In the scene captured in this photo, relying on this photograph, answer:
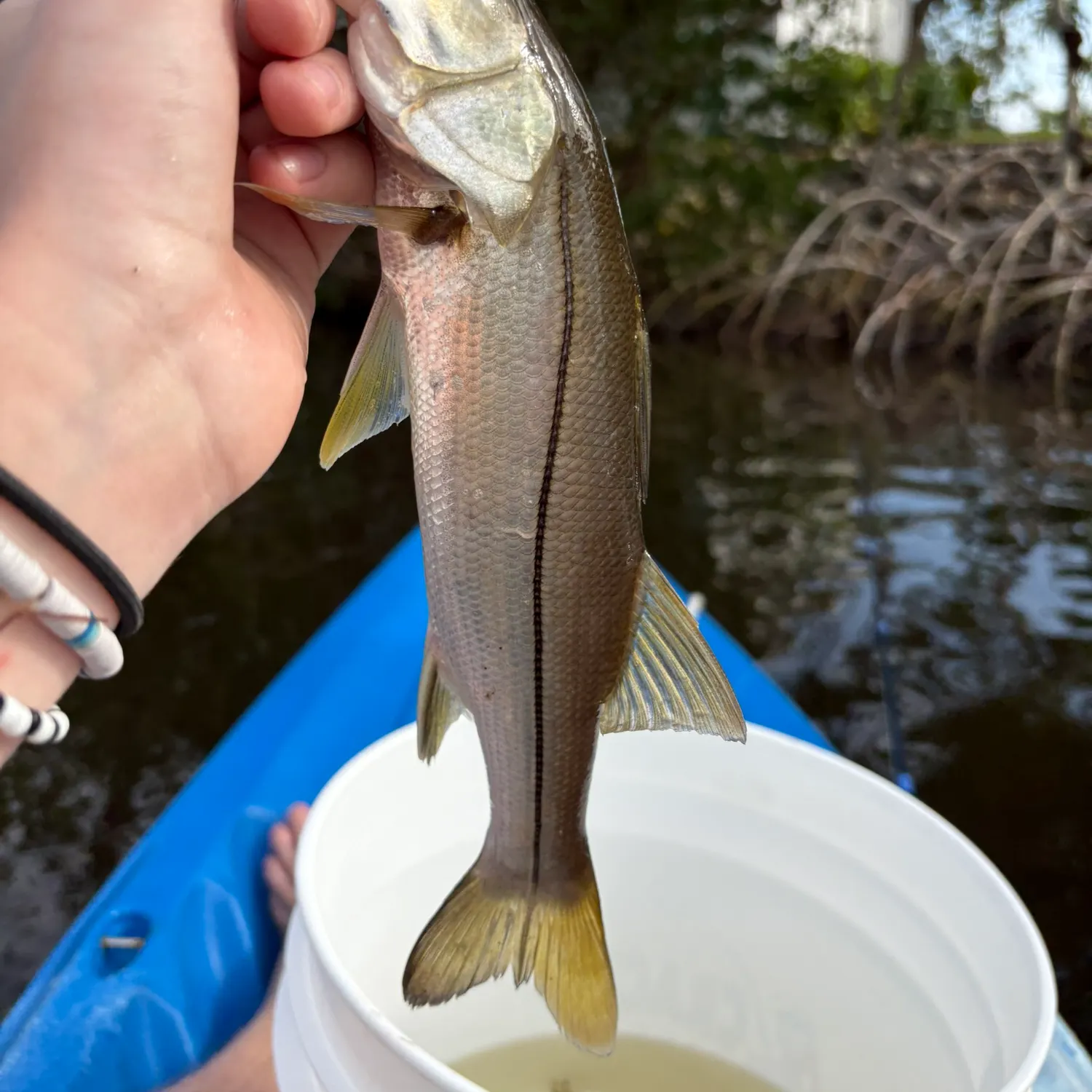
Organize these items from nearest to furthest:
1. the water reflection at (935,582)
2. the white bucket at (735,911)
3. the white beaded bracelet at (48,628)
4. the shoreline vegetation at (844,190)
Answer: the white beaded bracelet at (48,628) < the white bucket at (735,911) < the water reflection at (935,582) < the shoreline vegetation at (844,190)

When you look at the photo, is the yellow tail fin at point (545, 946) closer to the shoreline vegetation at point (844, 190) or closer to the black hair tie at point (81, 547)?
the black hair tie at point (81, 547)

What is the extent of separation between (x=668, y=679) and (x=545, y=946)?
33 centimetres

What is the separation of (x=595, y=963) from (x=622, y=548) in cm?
47

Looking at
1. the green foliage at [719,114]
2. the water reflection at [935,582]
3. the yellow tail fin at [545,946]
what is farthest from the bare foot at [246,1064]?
the green foliage at [719,114]

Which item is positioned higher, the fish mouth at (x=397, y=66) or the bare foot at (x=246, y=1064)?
the fish mouth at (x=397, y=66)

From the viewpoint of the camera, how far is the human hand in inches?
32.0

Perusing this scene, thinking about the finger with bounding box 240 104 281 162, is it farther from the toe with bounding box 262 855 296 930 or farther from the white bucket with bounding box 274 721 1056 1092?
the toe with bounding box 262 855 296 930

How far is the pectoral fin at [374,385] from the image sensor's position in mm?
845

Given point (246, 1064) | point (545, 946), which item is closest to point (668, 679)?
point (545, 946)

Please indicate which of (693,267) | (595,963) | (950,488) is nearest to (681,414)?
(950,488)

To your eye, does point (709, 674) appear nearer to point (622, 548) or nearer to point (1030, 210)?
point (622, 548)

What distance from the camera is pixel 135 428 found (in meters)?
0.88

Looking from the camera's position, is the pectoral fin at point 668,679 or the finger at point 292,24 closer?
the finger at point 292,24

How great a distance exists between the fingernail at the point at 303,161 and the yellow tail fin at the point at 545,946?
713mm
